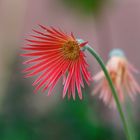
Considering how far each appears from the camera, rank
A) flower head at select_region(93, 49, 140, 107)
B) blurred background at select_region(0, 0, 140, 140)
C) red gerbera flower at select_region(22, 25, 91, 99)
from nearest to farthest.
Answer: red gerbera flower at select_region(22, 25, 91, 99)
flower head at select_region(93, 49, 140, 107)
blurred background at select_region(0, 0, 140, 140)

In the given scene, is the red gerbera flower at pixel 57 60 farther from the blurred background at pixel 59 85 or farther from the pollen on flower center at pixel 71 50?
the blurred background at pixel 59 85

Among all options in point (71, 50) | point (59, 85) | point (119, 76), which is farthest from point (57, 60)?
point (59, 85)

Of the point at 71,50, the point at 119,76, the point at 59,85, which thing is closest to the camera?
the point at 71,50

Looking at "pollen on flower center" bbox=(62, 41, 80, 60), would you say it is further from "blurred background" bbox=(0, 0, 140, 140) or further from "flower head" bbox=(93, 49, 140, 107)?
"blurred background" bbox=(0, 0, 140, 140)

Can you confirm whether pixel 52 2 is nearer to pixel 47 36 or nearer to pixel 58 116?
pixel 58 116

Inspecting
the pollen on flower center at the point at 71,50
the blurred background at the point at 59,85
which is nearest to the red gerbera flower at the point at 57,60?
the pollen on flower center at the point at 71,50

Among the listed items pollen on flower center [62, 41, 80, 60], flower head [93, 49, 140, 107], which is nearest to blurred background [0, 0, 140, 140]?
flower head [93, 49, 140, 107]

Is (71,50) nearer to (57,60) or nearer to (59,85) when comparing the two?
(57,60)
